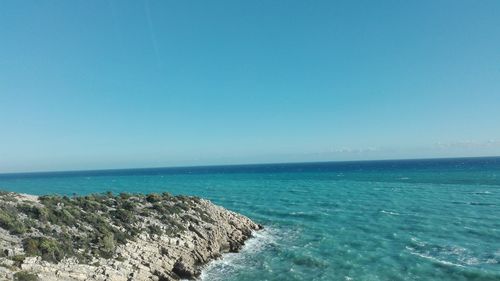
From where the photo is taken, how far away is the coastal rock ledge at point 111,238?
82.2 feet

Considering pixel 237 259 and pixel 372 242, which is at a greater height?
pixel 372 242

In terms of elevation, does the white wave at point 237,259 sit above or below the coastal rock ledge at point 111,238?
below

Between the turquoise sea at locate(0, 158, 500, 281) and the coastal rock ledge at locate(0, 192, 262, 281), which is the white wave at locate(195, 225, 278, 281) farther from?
Result: the coastal rock ledge at locate(0, 192, 262, 281)

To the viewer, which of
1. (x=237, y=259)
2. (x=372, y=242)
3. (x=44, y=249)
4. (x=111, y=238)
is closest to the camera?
(x=44, y=249)

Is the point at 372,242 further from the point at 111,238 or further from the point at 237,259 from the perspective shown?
the point at 111,238

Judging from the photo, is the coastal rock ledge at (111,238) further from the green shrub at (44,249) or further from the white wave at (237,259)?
the white wave at (237,259)

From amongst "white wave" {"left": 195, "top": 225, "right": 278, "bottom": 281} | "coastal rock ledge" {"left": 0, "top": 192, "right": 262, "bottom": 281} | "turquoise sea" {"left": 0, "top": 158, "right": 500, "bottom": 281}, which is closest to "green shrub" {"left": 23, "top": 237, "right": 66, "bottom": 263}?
"coastal rock ledge" {"left": 0, "top": 192, "right": 262, "bottom": 281}

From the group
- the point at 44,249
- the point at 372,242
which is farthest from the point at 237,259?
the point at 44,249

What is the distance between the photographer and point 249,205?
69125 mm

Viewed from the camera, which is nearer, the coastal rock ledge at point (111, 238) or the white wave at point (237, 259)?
the coastal rock ledge at point (111, 238)

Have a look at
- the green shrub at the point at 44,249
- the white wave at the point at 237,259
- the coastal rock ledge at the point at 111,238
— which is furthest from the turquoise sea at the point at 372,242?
the green shrub at the point at 44,249

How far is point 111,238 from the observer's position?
31.4 meters

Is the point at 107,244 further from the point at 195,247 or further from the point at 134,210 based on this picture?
the point at 134,210

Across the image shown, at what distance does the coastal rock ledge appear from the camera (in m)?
25.1
